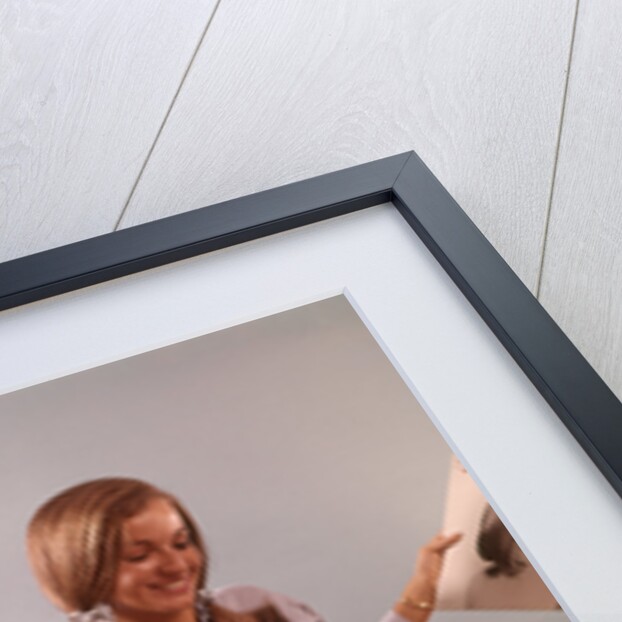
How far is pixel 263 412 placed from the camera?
16.3 inches

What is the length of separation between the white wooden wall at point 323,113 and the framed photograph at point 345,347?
0.04 m

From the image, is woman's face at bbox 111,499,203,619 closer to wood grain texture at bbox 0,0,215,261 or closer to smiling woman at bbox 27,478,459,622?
smiling woman at bbox 27,478,459,622

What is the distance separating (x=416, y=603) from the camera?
14.8 inches

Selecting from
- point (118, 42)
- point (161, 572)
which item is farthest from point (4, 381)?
point (118, 42)

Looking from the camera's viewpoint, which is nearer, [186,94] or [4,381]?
[4,381]

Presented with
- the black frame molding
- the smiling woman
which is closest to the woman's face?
the smiling woman

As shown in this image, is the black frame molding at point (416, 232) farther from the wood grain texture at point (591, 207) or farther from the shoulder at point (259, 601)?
the shoulder at point (259, 601)

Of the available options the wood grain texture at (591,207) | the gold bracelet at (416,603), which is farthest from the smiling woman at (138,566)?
the wood grain texture at (591,207)

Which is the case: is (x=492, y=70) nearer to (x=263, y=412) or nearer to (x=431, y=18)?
(x=431, y=18)

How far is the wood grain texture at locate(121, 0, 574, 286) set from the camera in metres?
0.49

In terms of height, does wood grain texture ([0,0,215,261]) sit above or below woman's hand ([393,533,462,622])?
above

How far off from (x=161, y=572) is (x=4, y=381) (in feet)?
0.39

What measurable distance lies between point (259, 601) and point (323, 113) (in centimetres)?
28

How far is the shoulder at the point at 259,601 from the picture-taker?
38 centimetres
